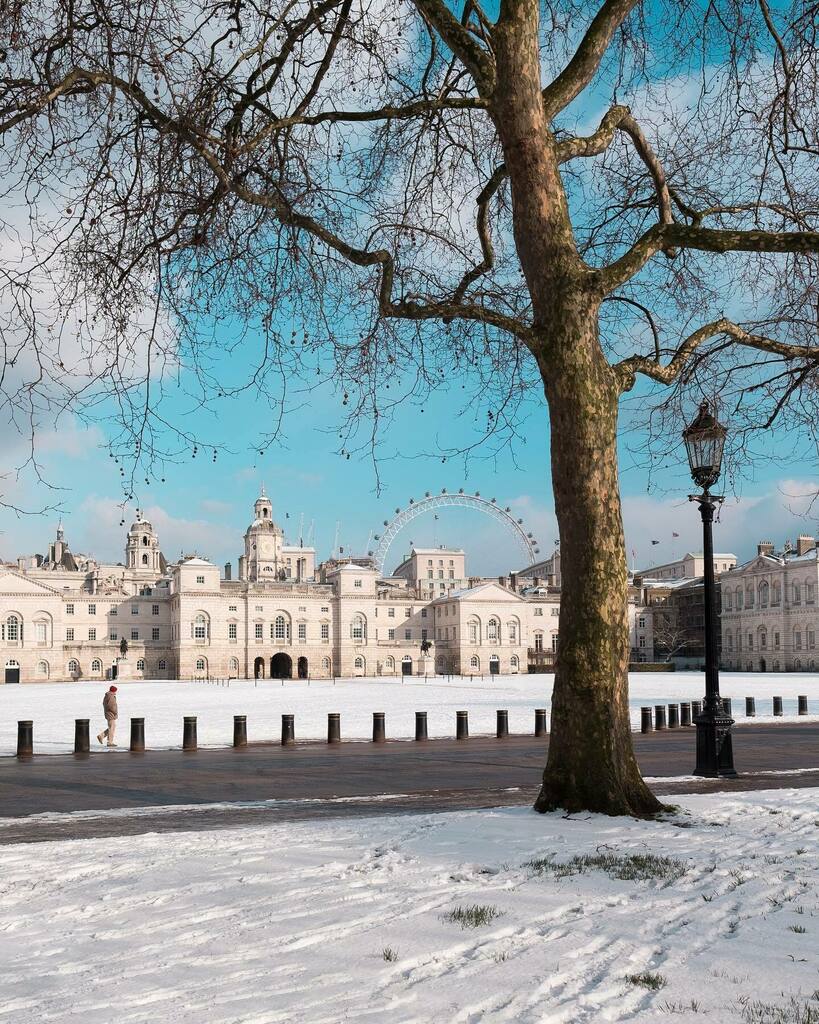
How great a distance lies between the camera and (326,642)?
116688 millimetres

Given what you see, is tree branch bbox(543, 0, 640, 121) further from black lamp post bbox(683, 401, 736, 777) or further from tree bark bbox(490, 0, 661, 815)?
black lamp post bbox(683, 401, 736, 777)

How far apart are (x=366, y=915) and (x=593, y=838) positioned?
2507 mm

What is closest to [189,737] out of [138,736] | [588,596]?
[138,736]

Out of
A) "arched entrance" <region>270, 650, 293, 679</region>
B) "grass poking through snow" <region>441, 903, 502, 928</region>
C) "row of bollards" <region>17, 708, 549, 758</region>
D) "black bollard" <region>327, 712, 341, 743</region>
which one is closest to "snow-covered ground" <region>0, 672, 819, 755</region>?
"row of bollards" <region>17, 708, 549, 758</region>

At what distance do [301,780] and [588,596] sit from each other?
6.81 metres

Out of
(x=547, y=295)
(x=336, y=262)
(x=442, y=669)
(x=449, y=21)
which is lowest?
(x=442, y=669)

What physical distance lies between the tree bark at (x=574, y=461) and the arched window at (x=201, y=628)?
344ft

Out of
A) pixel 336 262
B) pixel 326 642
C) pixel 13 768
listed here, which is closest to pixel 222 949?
pixel 336 262

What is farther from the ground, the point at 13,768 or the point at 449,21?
the point at 449,21

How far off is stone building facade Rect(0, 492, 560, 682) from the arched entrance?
14cm

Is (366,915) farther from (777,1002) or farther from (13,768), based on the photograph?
(13,768)

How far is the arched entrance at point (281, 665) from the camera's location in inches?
4523

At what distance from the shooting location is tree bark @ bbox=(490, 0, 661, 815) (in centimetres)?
823

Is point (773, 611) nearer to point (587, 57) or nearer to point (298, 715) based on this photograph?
point (298, 715)
